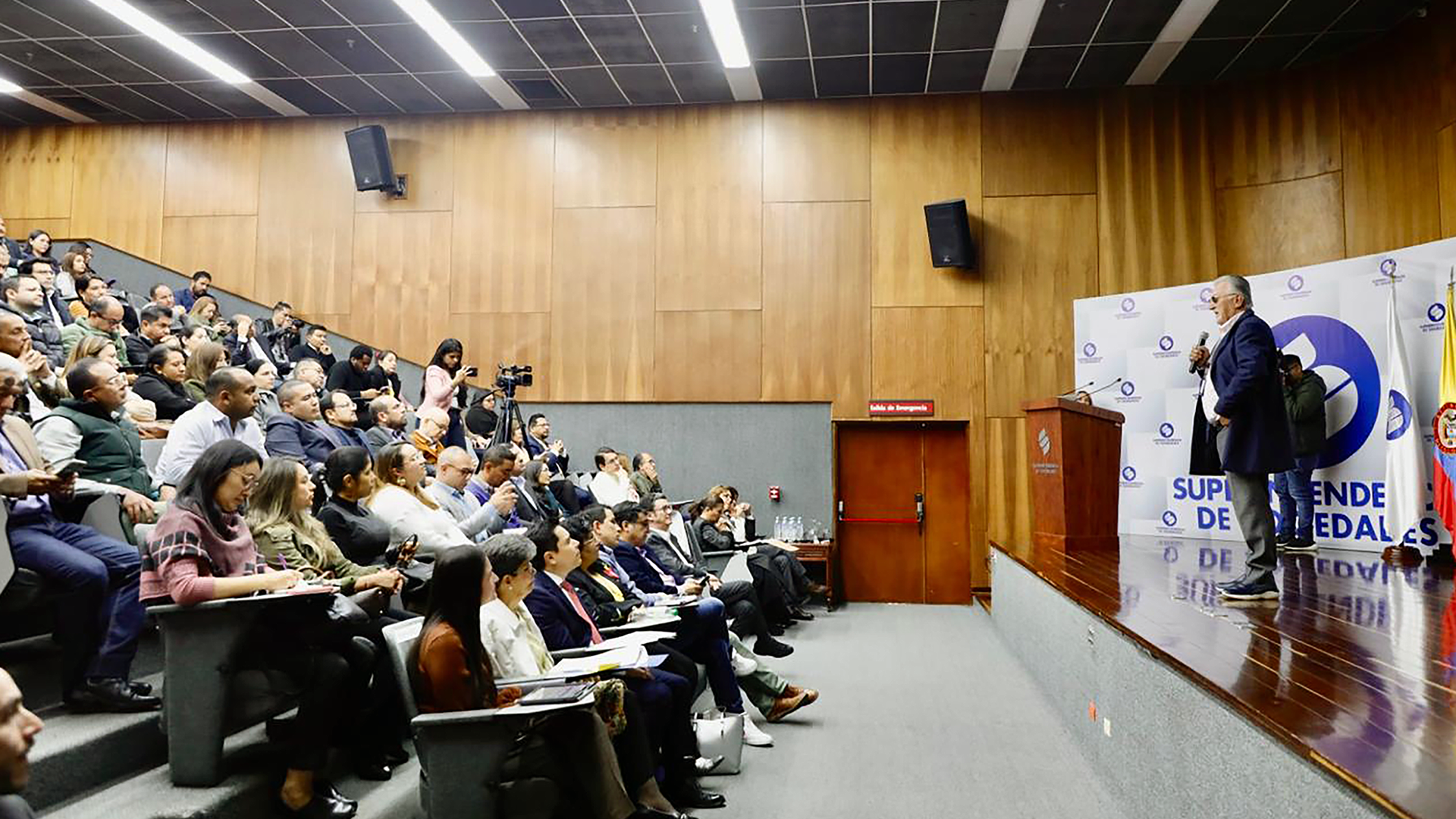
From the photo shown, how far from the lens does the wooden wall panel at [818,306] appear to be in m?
8.92

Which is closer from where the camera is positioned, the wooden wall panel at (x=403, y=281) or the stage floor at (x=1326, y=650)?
the stage floor at (x=1326, y=650)

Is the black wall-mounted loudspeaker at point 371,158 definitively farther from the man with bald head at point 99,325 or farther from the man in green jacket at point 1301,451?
the man in green jacket at point 1301,451

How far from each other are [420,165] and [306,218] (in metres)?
1.24

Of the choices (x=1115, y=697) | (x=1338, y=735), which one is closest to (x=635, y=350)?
(x=1115, y=697)

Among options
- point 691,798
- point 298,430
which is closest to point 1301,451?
point 691,798

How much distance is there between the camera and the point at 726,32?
25.3 ft

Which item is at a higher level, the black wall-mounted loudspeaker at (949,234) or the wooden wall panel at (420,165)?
the wooden wall panel at (420,165)

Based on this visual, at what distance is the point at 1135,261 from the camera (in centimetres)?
856

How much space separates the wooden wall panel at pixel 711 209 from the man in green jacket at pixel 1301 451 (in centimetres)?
442

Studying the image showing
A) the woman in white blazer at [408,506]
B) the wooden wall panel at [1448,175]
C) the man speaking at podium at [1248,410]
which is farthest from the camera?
the wooden wall panel at [1448,175]

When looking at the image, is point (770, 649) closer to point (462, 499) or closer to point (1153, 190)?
point (462, 499)

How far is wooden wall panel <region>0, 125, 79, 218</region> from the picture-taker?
9.79 m

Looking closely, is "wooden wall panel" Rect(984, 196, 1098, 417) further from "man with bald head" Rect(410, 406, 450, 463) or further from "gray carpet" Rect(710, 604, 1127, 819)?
"man with bald head" Rect(410, 406, 450, 463)

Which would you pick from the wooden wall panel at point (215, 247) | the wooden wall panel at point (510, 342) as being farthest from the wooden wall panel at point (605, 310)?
the wooden wall panel at point (215, 247)
